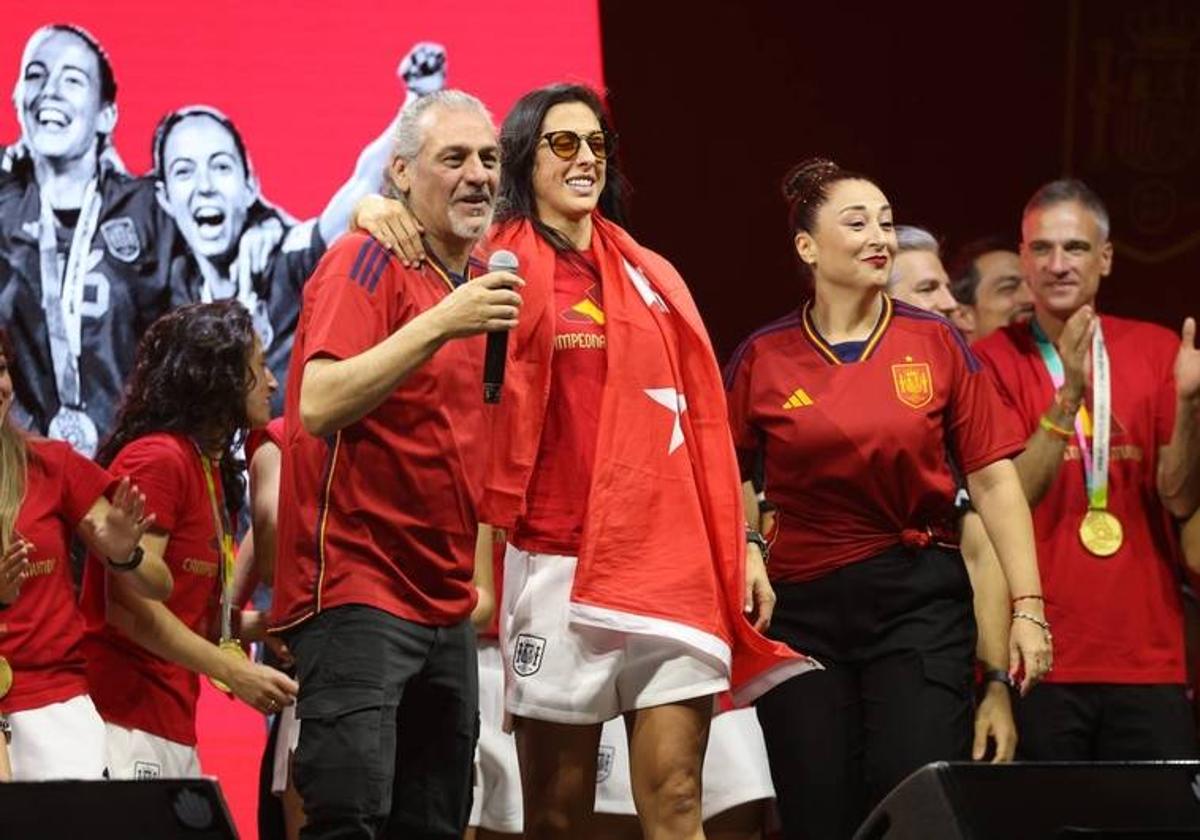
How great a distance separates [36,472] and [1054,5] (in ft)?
12.3

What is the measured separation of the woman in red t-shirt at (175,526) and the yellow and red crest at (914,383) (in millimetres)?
1568

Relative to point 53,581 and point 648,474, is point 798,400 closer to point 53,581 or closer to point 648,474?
point 648,474

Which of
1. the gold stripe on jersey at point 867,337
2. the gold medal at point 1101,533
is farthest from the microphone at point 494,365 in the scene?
the gold medal at point 1101,533

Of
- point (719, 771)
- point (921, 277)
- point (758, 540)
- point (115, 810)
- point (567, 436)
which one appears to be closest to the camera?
point (115, 810)

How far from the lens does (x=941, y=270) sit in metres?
5.83

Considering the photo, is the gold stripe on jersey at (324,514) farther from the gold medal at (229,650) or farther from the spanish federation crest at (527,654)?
the gold medal at (229,650)

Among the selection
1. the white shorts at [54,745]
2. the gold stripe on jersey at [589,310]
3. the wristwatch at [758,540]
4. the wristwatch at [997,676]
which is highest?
the gold stripe on jersey at [589,310]

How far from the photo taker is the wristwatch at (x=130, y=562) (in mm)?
4695

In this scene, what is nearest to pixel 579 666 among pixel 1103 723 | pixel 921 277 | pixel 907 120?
pixel 1103 723

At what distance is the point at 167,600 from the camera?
16.5ft

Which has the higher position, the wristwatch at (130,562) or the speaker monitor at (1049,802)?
the wristwatch at (130,562)

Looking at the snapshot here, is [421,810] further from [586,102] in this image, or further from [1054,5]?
[1054,5]

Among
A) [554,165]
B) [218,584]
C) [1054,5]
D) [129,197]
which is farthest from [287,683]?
[1054,5]

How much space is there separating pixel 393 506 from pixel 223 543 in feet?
Answer: 4.80
